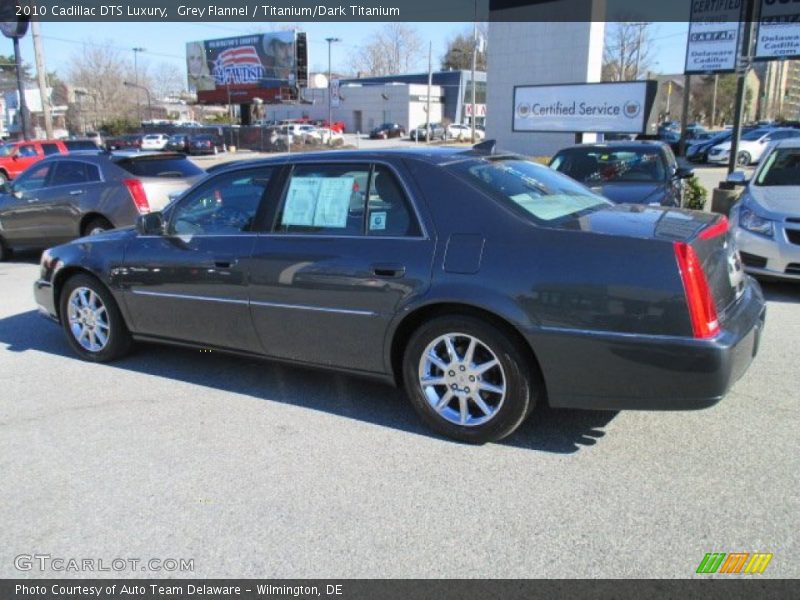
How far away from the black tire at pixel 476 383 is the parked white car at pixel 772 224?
3777mm

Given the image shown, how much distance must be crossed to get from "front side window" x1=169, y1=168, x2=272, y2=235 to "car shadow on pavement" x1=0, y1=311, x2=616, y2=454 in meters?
0.93

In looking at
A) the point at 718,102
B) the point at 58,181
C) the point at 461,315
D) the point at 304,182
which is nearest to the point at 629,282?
the point at 461,315

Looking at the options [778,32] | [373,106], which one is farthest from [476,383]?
[373,106]

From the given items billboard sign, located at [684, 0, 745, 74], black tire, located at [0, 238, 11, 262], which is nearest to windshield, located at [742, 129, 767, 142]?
billboard sign, located at [684, 0, 745, 74]

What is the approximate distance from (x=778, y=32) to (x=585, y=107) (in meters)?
5.76

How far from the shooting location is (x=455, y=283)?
3586 millimetres

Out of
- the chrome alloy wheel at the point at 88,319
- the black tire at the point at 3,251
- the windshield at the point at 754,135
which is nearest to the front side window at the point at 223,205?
the chrome alloy wheel at the point at 88,319

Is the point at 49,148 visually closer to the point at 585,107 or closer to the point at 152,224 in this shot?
the point at 585,107

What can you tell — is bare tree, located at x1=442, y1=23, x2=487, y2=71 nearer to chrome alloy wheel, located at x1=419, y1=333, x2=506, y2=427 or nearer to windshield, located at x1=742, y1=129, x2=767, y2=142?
windshield, located at x1=742, y1=129, x2=767, y2=142

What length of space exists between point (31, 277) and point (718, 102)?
10390 cm

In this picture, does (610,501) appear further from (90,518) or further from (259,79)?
(259,79)

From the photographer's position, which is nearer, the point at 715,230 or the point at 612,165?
the point at 715,230

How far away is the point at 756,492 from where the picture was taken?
125 inches

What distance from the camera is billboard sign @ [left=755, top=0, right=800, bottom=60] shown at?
13.3 metres
